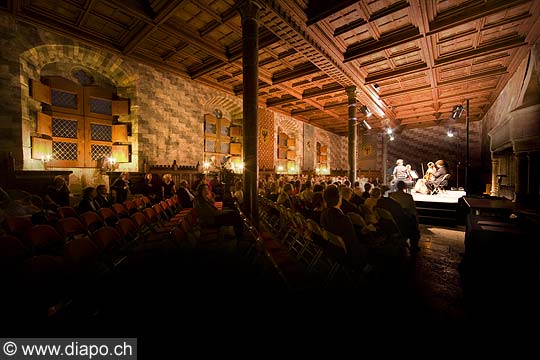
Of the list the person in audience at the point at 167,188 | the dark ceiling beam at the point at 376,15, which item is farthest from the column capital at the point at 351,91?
the person in audience at the point at 167,188

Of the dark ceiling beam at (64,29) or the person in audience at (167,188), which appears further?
the person in audience at (167,188)

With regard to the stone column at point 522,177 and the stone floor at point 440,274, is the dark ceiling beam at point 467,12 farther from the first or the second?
the stone floor at point 440,274

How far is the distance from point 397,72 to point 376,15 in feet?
12.0

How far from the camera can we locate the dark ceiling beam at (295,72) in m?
8.96

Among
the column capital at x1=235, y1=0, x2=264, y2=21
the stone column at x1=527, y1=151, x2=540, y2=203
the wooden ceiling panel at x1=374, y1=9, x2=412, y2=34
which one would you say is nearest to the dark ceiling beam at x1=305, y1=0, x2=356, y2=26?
the wooden ceiling panel at x1=374, y1=9, x2=412, y2=34

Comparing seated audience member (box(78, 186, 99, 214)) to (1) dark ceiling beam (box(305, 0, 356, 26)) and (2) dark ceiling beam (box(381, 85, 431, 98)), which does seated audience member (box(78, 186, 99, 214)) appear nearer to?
(1) dark ceiling beam (box(305, 0, 356, 26))

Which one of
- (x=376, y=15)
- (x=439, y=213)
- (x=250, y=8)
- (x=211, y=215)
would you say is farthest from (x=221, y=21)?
(x=439, y=213)

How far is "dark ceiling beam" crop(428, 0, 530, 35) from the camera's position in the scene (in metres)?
5.18

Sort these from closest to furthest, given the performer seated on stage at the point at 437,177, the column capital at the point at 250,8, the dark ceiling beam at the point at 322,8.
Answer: the column capital at the point at 250,8
the dark ceiling beam at the point at 322,8
the performer seated on stage at the point at 437,177

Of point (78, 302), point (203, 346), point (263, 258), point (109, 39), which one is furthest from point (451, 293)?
point (109, 39)

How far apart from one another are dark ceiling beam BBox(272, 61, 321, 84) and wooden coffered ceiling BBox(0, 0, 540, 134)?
41 mm

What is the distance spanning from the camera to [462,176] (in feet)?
54.2

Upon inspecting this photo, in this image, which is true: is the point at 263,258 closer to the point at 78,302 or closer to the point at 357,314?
the point at 357,314

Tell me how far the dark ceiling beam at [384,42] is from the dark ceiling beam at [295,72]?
1487 millimetres
